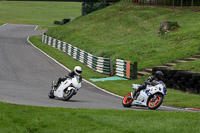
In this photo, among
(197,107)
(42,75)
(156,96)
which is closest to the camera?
(156,96)

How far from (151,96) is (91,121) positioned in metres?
5.06

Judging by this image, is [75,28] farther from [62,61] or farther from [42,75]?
[42,75]

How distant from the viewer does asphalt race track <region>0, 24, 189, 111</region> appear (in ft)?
55.3

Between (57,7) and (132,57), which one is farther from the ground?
(132,57)

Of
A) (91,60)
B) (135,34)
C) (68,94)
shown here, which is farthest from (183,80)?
(135,34)

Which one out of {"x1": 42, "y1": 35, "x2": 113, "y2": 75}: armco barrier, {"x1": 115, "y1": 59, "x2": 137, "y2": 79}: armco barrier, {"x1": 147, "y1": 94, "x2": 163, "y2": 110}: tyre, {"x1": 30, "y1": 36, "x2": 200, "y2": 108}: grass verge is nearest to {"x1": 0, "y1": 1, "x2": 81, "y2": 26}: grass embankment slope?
{"x1": 42, "y1": 35, "x2": 113, "y2": 75}: armco barrier

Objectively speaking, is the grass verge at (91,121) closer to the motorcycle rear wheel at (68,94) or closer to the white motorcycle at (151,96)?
the white motorcycle at (151,96)

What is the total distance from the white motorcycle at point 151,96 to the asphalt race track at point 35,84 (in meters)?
0.41

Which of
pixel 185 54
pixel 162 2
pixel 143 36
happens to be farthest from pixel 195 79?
pixel 162 2

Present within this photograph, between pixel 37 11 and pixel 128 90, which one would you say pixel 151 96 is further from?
pixel 37 11

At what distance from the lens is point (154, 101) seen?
1572cm

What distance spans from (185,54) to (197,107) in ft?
44.4

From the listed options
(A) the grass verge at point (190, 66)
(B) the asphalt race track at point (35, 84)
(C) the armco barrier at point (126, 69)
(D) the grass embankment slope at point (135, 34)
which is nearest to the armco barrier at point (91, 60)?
(C) the armco barrier at point (126, 69)

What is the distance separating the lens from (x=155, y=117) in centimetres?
1214
